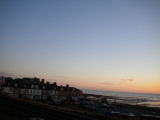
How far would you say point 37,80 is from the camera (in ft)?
284

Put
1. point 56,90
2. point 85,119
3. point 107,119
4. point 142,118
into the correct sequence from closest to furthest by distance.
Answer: point 85,119
point 107,119
point 142,118
point 56,90

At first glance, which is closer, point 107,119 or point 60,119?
point 60,119

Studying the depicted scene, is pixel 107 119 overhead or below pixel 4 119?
below

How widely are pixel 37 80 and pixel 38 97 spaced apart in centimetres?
1242

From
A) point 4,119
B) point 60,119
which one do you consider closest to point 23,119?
point 4,119

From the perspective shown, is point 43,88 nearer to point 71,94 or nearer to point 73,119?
point 71,94

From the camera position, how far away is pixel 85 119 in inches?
806

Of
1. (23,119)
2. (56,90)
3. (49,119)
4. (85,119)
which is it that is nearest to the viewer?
(23,119)

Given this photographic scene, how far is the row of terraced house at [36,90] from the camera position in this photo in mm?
70688

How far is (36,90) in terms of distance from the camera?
248 feet

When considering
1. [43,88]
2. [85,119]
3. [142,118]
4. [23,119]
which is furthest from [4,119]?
[43,88]

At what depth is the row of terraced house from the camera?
70.7 m

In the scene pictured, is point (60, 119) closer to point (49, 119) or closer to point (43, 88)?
point (49, 119)

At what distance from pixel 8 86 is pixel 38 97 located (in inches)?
534
